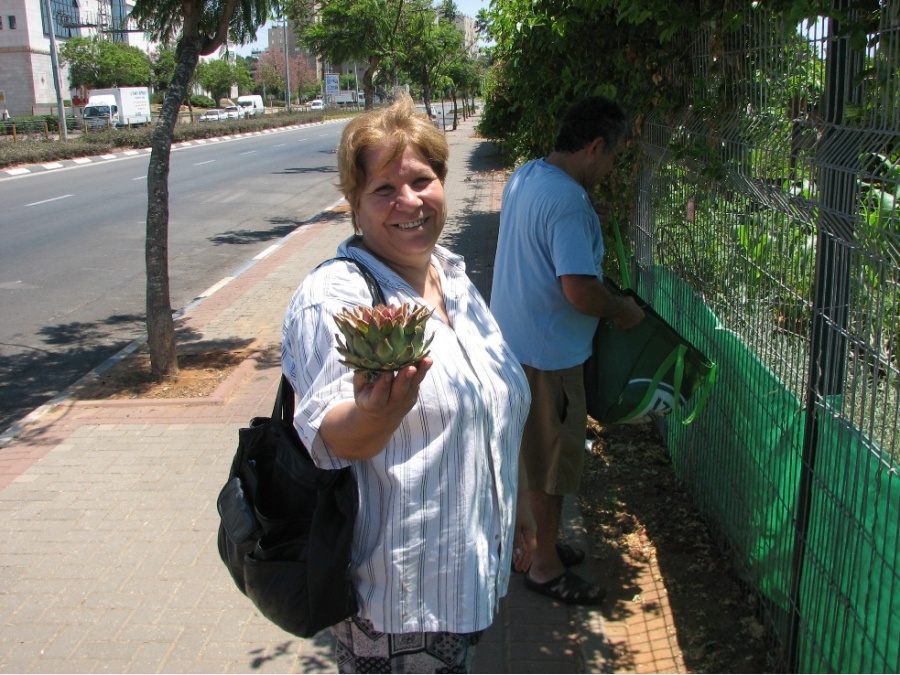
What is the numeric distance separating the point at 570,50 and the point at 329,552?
14.0 feet

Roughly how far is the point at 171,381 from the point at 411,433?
5117 mm

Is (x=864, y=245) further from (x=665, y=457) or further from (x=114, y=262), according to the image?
(x=114, y=262)

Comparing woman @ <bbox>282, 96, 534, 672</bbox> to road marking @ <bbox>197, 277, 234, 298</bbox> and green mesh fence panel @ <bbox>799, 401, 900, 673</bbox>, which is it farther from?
road marking @ <bbox>197, 277, 234, 298</bbox>

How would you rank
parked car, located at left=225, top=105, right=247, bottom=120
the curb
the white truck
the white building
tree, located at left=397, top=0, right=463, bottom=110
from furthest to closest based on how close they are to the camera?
the white building < parked car, located at left=225, top=105, right=247, bottom=120 < the white truck < the curb < tree, located at left=397, top=0, right=463, bottom=110

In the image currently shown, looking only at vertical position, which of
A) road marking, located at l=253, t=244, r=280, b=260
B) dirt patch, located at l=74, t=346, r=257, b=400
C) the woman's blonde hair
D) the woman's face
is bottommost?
dirt patch, located at l=74, t=346, r=257, b=400

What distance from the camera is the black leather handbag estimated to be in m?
1.85

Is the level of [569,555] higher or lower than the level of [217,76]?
lower

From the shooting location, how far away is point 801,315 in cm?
272

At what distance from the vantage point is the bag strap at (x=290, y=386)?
1974mm

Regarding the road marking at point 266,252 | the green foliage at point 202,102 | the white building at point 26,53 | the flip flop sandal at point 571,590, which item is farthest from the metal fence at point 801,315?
the green foliage at point 202,102

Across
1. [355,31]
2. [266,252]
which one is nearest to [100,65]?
[355,31]

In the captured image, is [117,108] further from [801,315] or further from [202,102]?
[801,315]

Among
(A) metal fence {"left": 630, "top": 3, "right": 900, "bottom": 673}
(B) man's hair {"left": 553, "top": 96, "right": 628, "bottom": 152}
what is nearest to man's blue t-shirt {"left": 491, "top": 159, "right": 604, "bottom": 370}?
(B) man's hair {"left": 553, "top": 96, "right": 628, "bottom": 152}

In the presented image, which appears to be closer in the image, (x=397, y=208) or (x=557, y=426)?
(x=397, y=208)
